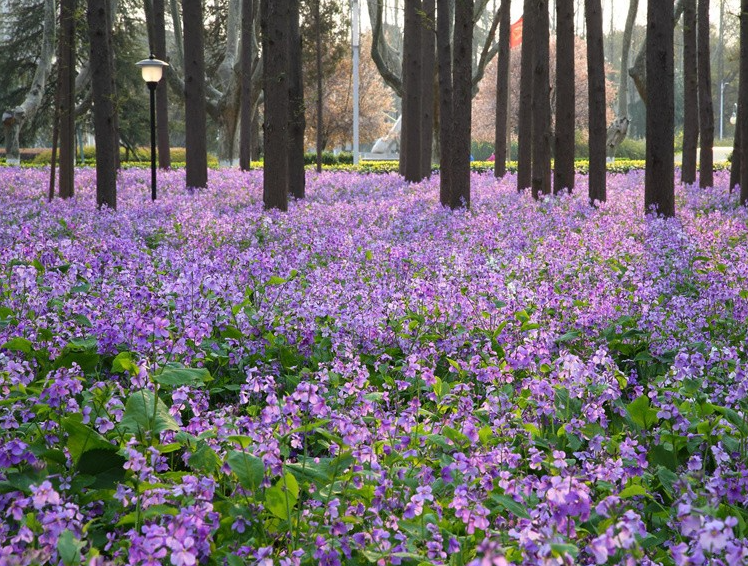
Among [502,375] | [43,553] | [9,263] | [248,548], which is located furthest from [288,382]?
[9,263]

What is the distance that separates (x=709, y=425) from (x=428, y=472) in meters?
1.64

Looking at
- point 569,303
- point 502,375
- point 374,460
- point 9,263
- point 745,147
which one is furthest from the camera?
point 745,147

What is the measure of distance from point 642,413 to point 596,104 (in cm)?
1393

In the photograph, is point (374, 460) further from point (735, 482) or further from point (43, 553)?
point (735, 482)

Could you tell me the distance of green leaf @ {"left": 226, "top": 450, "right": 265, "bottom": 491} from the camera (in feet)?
10.3

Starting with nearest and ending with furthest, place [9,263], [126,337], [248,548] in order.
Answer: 1. [248,548]
2. [126,337]
3. [9,263]

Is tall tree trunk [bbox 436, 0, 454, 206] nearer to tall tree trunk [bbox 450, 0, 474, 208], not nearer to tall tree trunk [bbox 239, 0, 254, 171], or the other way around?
tall tree trunk [bbox 450, 0, 474, 208]

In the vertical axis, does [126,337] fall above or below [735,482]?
above

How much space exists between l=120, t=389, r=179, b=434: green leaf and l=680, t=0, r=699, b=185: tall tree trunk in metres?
18.9

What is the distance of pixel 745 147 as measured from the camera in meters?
15.7

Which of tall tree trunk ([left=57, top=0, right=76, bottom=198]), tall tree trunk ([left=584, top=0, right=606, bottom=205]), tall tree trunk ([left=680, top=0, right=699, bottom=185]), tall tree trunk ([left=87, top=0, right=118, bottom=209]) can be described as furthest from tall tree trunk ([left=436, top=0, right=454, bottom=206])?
tall tree trunk ([left=57, top=0, right=76, bottom=198])

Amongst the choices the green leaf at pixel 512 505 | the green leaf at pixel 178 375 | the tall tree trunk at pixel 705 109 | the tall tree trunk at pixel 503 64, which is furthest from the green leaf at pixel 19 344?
the tall tree trunk at pixel 503 64

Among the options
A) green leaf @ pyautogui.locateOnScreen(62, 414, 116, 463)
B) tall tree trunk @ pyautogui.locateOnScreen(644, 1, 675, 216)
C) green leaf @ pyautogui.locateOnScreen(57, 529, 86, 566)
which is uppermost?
tall tree trunk @ pyautogui.locateOnScreen(644, 1, 675, 216)

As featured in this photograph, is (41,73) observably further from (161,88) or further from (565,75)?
(565,75)
